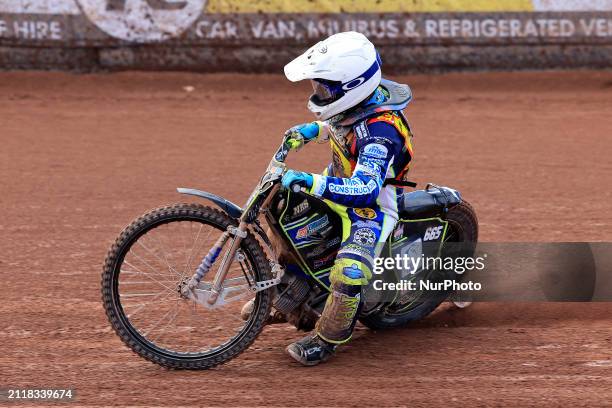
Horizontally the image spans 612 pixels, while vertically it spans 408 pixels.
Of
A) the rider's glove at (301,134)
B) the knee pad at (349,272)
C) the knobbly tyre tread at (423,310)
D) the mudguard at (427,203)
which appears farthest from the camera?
the knobbly tyre tread at (423,310)

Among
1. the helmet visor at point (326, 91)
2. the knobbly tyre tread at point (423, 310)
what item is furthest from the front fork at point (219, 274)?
the knobbly tyre tread at point (423, 310)

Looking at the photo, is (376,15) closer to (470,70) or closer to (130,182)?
(470,70)

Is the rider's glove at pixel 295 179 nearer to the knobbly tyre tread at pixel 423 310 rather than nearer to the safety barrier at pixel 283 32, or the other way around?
the knobbly tyre tread at pixel 423 310

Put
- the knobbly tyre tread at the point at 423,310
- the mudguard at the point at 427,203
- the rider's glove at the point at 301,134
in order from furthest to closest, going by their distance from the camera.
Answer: the knobbly tyre tread at the point at 423,310
the mudguard at the point at 427,203
the rider's glove at the point at 301,134

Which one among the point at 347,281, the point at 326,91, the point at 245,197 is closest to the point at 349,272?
the point at 347,281

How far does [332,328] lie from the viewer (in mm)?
5332

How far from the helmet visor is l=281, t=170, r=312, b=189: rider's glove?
0.51 meters

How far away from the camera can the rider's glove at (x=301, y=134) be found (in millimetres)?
5504

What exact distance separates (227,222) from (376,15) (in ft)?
28.4

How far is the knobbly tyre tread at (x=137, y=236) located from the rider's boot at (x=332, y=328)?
285 mm

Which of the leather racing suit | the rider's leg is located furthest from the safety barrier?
the rider's leg

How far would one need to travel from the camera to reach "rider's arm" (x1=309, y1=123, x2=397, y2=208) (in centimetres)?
507

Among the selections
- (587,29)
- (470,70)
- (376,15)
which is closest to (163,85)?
(376,15)

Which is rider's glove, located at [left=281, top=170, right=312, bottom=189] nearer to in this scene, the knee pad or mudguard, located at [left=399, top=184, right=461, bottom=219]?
the knee pad
